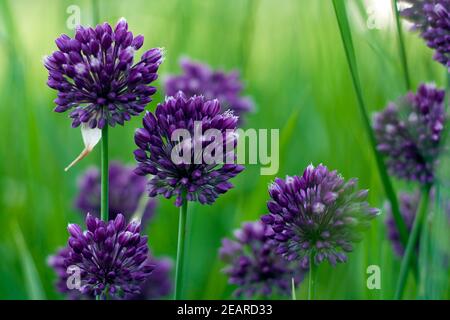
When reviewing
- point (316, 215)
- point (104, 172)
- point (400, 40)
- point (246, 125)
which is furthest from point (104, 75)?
point (246, 125)

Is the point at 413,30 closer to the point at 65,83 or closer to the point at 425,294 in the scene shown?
the point at 425,294

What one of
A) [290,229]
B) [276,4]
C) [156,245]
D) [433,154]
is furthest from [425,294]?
[276,4]

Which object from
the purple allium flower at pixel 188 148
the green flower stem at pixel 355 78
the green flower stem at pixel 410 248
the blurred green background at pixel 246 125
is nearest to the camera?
the purple allium flower at pixel 188 148

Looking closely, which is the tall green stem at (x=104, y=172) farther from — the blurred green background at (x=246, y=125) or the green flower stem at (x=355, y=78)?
the blurred green background at (x=246, y=125)

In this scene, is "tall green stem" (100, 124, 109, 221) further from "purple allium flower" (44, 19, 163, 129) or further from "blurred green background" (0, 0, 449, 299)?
"blurred green background" (0, 0, 449, 299)

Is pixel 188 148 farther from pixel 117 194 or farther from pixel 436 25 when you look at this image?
pixel 117 194

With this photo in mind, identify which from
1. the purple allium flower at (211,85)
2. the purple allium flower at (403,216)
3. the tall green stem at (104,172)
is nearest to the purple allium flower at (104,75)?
the tall green stem at (104,172)
